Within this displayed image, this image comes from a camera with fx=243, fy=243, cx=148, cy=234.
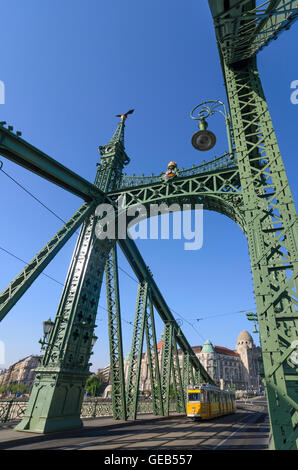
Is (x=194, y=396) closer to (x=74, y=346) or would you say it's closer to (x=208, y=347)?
(x=74, y=346)

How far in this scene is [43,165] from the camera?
11539 millimetres

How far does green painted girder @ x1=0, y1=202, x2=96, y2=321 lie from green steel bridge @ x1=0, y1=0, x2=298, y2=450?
0.05m

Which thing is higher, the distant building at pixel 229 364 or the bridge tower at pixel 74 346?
the distant building at pixel 229 364

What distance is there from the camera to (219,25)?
8.34 metres

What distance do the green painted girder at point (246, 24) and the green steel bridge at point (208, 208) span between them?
0.11ft

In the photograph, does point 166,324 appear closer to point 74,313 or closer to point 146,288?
point 146,288

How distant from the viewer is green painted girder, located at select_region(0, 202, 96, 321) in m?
9.52

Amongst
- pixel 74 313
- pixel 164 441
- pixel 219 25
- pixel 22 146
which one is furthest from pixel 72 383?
pixel 219 25

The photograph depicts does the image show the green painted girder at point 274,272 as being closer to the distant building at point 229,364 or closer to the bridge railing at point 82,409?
the bridge railing at point 82,409

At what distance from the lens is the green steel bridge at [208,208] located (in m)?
5.50

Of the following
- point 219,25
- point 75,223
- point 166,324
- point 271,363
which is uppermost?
point 219,25

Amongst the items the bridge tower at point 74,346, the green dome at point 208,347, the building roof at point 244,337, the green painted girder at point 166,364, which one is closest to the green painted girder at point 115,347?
the bridge tower at point 74,346

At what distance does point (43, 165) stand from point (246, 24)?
9701mm

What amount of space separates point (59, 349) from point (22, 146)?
355 inches
